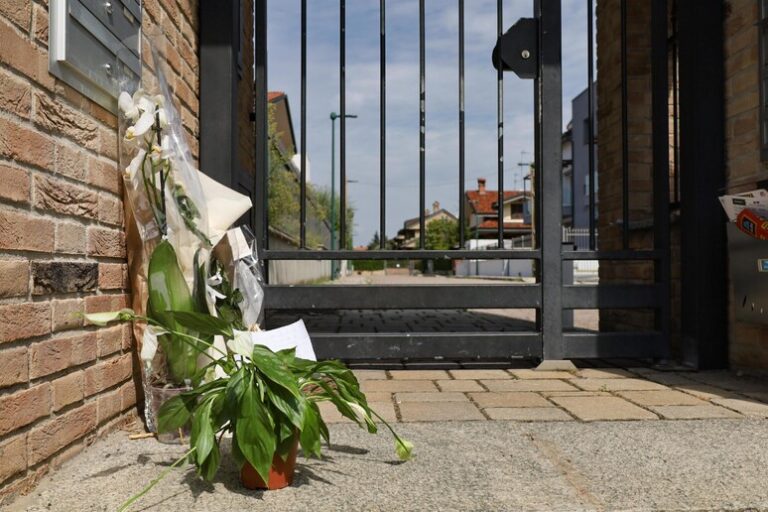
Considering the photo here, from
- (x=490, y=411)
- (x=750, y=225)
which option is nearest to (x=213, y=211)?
(x=490, y=411)

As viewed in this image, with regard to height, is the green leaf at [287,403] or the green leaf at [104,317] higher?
the green leaf at [104,317]

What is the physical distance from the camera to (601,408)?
2.83 m

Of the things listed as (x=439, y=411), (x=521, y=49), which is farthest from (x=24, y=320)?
(x=521, y=49)

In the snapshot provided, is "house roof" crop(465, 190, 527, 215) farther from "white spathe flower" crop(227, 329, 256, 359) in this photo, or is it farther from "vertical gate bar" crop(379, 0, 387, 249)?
"white spathe flower" crop(227, 329, 256, 359)

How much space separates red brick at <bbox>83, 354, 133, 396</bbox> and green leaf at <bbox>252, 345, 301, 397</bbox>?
2.31ft

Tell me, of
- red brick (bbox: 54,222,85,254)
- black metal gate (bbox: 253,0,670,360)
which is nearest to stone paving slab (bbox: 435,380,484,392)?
black metal gate (bbox: 253,0,670,360)

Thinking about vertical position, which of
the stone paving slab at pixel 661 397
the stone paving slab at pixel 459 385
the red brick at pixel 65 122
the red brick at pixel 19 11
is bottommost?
the stone paving slab at pixel 459 385

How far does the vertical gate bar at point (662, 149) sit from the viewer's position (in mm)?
3924

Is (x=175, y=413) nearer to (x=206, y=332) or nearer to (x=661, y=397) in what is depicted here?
(x=206, y=332)

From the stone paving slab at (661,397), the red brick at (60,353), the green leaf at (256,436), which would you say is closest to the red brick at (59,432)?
the red brick at (60,353)

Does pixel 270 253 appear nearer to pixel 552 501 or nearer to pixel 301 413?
pixel 301 413

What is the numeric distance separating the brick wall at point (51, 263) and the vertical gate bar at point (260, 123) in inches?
54.8

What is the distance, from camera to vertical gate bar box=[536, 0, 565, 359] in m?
3.86

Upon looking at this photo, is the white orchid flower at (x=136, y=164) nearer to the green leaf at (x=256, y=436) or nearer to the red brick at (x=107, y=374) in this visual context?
the red brick at (x=107, y=374)
